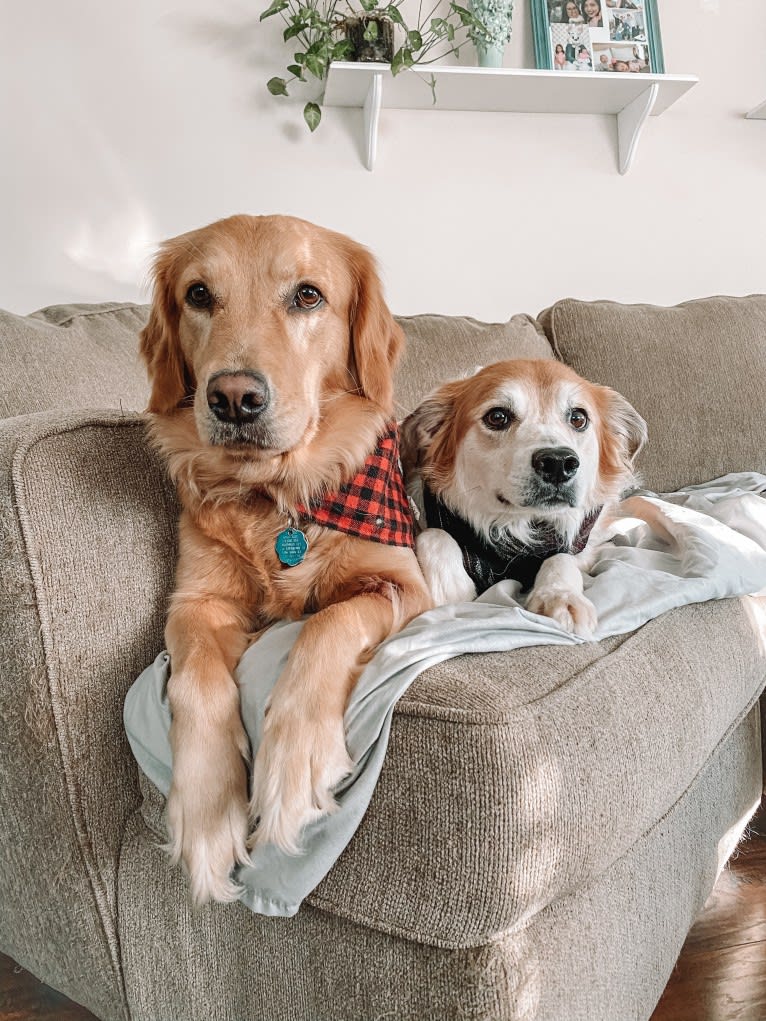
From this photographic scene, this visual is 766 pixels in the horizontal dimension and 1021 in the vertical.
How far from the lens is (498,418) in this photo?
1560 millimetres

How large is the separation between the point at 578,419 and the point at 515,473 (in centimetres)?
23

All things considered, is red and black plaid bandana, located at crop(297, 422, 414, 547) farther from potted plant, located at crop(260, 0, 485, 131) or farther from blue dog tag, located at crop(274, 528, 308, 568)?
potted plant, located at crop(260, 0, 485, 131)

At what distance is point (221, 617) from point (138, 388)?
29.7 inches

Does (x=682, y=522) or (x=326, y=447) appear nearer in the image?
(x=326, y=447)

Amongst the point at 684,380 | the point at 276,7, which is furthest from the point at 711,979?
the point at 276,7

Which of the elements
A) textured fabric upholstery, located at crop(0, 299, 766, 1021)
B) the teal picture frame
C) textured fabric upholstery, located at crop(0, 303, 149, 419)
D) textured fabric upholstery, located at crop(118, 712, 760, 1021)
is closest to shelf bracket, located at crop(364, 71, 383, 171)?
the teal picture frame

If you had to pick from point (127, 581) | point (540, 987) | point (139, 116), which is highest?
point (139, 116)

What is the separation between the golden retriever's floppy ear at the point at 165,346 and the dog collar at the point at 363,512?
289mm

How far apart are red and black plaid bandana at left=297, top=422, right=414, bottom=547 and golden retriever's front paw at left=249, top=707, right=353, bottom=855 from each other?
0.42m

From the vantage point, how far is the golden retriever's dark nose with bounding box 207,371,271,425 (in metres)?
1.14

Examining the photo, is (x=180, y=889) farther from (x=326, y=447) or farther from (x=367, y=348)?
(x=367, y=348)

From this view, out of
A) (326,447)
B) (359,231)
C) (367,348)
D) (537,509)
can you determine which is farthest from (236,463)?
(359,231)

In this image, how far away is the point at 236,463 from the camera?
133 cm

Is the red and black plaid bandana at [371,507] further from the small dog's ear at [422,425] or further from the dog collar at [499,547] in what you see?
the small dog's ear at [422,425]
